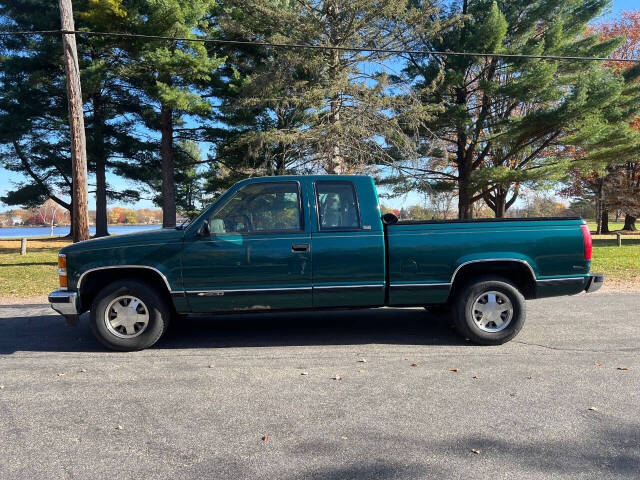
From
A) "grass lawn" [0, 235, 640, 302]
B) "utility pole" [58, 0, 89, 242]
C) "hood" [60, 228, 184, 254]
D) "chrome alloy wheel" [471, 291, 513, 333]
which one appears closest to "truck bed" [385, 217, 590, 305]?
"chrome alloy wheel" [471, 291, 513, 333]

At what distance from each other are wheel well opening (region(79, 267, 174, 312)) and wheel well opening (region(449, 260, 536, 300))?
340cm

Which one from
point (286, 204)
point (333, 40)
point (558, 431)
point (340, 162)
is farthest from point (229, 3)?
point (558, 431)

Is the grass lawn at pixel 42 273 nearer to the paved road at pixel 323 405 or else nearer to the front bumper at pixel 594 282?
the paved road at pixel 323 405

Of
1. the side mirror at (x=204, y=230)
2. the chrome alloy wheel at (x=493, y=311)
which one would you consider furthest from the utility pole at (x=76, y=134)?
the chrome alloy wheel at (x=493, y=311)

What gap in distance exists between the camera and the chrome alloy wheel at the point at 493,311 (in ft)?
17.1

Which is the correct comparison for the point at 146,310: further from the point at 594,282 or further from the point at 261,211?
the point at 594,282

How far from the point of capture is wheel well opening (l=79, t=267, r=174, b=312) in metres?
5.07

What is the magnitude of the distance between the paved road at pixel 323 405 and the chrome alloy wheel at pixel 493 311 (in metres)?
0.29

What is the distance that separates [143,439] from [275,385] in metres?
1.26

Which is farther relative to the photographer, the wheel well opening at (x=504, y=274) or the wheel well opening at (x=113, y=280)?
the wheel well opening at (x=504, y=274)

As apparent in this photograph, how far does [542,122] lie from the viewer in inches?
789

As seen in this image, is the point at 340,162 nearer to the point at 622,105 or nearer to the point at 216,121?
the point at 216,121

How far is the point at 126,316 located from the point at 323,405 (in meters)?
2.66

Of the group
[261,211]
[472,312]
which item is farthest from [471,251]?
[261,211]
